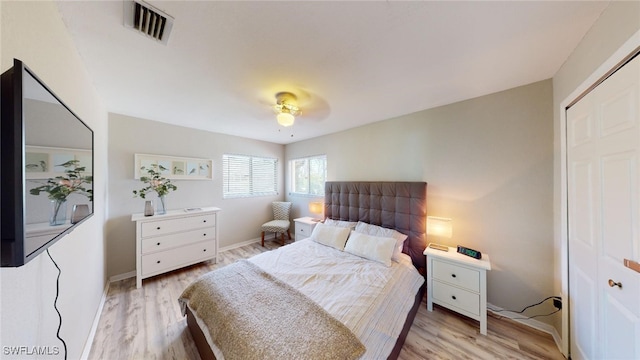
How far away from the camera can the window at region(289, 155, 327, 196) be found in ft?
13.0

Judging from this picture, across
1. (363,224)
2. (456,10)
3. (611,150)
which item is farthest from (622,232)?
(363,224)

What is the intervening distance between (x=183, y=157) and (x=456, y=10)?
381 cm

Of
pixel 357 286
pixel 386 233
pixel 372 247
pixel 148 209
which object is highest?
pixel 148 209

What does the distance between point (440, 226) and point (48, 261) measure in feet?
9.89

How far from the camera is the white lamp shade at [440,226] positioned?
7.21 feet

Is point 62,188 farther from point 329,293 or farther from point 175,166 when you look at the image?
point 175,166

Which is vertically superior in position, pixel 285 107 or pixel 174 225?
pixel 285 107

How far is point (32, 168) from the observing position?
0.72m

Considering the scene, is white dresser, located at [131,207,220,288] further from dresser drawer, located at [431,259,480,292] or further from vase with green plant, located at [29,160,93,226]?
dresser drawer, located at [431,259,480,292]

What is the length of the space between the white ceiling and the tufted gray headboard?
1.11 m

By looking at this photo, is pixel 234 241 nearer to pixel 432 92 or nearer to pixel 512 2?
pixel 432 92

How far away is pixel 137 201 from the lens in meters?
2.95

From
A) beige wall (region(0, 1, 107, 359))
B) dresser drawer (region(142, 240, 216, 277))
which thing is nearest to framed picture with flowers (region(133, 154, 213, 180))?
dresser drawer (region(142, 240, 216, 277))

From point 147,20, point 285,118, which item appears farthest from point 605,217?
point 147,20
